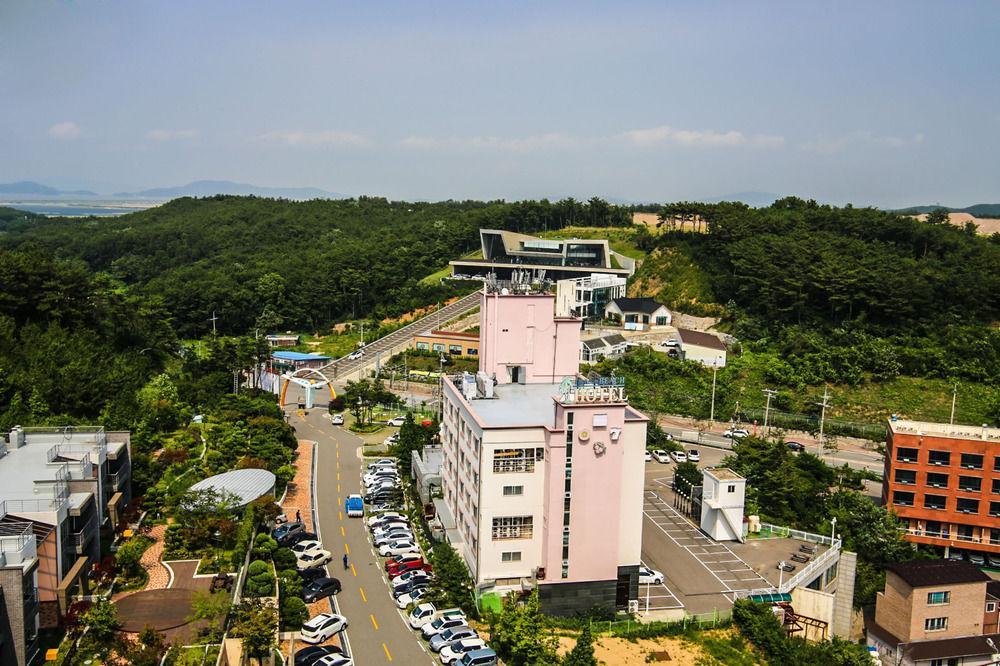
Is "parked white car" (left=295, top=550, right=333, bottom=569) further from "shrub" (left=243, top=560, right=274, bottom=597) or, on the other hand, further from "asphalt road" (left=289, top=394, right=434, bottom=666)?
"shrub" (left=243, top=560, right=274, bottom=597)

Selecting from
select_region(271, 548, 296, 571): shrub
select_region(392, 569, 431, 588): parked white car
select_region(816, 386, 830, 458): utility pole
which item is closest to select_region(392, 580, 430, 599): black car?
select_region(392, 569, 431, 588): parked white car

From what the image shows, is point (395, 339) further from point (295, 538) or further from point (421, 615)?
point (421, 615)

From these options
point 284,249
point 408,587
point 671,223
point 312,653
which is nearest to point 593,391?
point 408,587

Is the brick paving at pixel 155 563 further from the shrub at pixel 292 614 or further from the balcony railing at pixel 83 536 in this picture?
the shrub at pixel 292 614

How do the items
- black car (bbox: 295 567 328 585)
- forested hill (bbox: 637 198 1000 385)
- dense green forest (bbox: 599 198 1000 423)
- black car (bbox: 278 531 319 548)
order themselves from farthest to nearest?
forested hill (bbox: 637 198 1000 385) → dense green forest (bbox: 599 198 1000 423) → black car (bbox: 278 531 319 548) → black car (bbox: 295 567 328 585)

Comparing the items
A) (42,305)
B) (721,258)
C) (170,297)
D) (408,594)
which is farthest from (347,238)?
(408,594)

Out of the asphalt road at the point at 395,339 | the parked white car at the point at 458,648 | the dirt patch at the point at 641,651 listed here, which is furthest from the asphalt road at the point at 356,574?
the asphalt road at the point at 395,339
